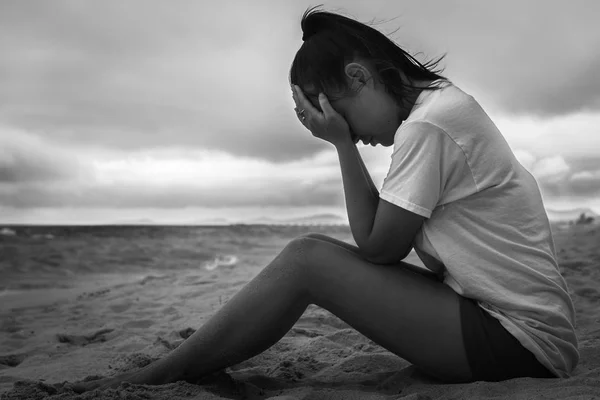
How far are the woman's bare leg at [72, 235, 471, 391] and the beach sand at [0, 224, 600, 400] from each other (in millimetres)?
106

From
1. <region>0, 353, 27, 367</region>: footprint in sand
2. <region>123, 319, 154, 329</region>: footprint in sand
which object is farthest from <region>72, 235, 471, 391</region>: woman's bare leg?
<region>123, 319, 154, 329</region>: footprint in sand

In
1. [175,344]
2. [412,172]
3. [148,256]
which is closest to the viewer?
[412,172]

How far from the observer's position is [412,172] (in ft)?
5.55

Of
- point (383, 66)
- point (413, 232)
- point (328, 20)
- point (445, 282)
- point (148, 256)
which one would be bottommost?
point (148, 256)

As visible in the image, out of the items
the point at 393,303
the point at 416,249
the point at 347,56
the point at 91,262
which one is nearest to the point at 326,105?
the point at 347,56

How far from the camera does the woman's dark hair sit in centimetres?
188

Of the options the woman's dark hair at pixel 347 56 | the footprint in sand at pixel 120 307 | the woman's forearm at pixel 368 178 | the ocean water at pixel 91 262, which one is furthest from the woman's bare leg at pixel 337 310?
the ocean water at pixel 91 262

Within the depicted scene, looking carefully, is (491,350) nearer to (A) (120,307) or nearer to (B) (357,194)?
(B) (357,194)

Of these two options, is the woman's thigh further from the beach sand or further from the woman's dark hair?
the woman's dark hair

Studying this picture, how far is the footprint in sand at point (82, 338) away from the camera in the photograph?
3.65 m

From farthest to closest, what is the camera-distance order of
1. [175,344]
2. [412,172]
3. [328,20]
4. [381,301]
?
[175,344]
[328,20]
[381,301]
[412,172]

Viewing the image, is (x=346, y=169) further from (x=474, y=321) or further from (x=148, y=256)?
(x=148, y=256)

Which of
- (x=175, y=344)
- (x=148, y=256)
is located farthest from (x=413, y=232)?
(x=148, y=256)

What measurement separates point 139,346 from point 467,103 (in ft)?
8.34
